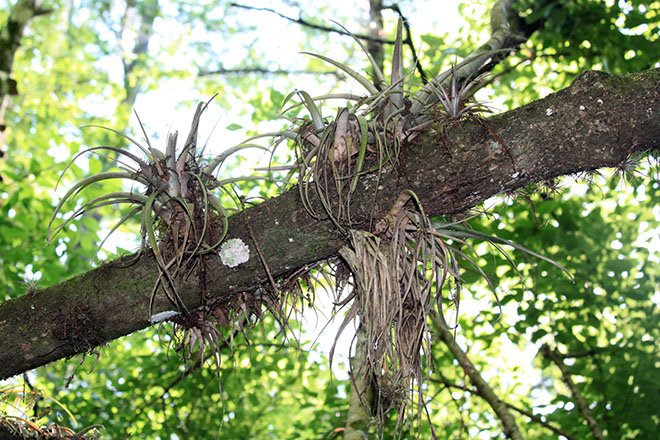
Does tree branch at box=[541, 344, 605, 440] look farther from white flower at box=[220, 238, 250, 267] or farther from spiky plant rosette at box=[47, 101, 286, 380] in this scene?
white flower at box=[220, 238, 250, 267]

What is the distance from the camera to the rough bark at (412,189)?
4.73ft

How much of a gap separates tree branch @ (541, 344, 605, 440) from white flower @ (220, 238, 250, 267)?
95.5 inches

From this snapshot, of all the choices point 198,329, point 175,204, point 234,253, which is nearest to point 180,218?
point 175,204

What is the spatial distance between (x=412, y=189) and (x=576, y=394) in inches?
91.9

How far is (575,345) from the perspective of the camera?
11.0 feet

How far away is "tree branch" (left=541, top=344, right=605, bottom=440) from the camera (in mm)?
2992

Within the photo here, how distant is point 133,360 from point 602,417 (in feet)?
10.6

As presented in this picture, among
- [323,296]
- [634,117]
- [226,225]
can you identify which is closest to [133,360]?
[323,296]

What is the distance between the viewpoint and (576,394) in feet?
10.3

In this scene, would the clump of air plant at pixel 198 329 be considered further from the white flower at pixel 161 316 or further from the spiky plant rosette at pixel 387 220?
the spiky plant rosette at pixel 387 220

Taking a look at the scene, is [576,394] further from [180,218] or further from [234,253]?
[180,218]

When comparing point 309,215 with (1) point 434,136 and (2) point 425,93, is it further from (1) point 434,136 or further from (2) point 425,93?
(2) point 425,93

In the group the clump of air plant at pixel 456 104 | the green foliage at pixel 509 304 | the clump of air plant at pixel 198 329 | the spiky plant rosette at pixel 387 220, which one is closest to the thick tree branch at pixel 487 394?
the green foliage at pixel 509 304

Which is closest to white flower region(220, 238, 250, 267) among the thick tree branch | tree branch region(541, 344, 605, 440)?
the thick tree branch
